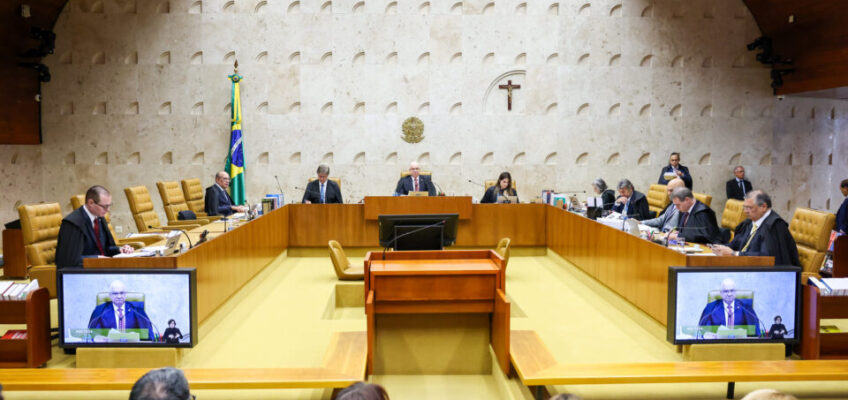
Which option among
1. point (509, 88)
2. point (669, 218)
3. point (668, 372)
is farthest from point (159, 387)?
point (509, 88)

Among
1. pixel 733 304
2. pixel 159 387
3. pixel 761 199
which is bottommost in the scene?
pixel 733 304

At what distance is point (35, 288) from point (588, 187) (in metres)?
8.55

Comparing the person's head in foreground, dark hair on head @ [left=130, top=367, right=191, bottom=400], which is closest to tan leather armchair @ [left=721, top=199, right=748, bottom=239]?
the person's head in foreground

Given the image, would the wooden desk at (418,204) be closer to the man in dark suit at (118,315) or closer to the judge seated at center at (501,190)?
the judge seated at center at (501,190)

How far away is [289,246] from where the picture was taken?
8.34m

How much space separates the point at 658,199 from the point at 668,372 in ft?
19.1

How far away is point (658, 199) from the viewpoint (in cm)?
884

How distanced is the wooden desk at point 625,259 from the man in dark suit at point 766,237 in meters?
0.32

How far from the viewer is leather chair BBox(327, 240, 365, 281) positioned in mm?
6273

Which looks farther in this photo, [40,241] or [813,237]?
[40,241]

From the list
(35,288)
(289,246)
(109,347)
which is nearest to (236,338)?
(109,347)

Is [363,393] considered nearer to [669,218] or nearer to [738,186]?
[669,218]

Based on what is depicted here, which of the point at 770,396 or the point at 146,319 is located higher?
the point at 770,396

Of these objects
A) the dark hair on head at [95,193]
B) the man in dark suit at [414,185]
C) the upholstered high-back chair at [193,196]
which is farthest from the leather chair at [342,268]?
the upholstered high-back chair at [193,196]
